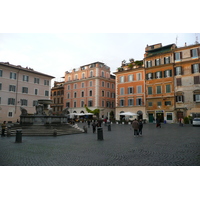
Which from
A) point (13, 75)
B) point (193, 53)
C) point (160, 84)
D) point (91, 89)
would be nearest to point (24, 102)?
point (13, 75)

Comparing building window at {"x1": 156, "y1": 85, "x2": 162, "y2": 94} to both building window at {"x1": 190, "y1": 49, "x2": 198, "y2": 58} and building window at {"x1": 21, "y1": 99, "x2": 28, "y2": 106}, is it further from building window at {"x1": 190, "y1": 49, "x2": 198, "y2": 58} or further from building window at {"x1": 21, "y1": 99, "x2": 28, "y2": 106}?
building window at {"x1": 21, "y1": 99, "x2": 28, "y2": 106}

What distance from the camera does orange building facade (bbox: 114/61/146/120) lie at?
39594 millimetres

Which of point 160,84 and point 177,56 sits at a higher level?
point 177,56

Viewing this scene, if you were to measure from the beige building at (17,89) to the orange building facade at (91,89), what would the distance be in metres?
9.76

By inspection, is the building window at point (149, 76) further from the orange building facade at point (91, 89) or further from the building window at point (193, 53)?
the orange building facade at point (91, 89)

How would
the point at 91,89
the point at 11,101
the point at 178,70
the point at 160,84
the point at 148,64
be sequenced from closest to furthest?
the point at 178,70 → the point at 160,84 → the point at 11,101 → the point at 148,64 → the point at 91,89

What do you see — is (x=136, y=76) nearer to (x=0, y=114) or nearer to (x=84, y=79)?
(x=84, y=79)

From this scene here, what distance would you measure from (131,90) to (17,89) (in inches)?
995

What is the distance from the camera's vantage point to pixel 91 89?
49.2 meters

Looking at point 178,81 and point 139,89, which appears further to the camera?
point 139,89

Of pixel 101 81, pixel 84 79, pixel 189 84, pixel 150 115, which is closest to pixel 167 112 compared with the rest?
pixel 150 115

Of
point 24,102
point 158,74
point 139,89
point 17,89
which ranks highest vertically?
point 158,74

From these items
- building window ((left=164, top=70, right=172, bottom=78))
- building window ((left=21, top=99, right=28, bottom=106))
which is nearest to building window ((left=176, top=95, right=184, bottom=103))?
building window ((left=164, top=70, right=172, bottom=78))

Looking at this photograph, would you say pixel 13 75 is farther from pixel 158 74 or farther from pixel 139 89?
pixel 158 74
